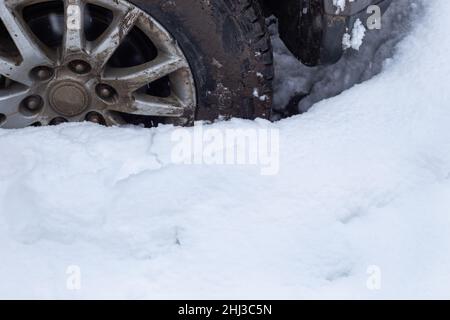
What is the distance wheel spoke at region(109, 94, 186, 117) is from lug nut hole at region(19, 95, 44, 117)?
0.75ft

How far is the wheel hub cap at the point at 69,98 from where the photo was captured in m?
2.09

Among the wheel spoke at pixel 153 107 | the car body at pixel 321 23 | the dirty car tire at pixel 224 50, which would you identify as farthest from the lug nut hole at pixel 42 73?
the car body at pixel 321 23

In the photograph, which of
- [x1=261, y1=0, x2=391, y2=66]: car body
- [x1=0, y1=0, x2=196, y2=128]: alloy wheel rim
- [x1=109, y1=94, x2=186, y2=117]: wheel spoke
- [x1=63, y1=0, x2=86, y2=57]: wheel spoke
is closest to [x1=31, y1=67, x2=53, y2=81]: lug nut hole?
[x1=0, y1=0, x2=196, y2=128]: alloy wheel rim

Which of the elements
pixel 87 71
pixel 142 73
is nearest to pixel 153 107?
pixel 142 73

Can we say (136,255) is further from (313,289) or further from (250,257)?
(313,289)

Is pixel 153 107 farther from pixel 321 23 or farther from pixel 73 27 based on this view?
pixel 321 23

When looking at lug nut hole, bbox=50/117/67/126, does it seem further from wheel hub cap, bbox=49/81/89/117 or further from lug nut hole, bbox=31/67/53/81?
lug nut hole, bbox=31/67/53/81

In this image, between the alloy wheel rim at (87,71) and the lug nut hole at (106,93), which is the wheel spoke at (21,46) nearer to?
the alloy wheel rim at (87,71)

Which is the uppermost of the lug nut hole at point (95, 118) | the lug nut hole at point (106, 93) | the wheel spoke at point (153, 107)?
the lug nut hole at point (106, 93)

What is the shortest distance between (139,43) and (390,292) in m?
1.11

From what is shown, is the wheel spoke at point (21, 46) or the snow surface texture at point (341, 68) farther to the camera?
the snow surface texture at point (341, 68)

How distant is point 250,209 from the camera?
1.75 m

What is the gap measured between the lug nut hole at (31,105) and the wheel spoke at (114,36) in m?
0.24

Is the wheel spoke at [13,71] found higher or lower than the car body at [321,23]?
lower
